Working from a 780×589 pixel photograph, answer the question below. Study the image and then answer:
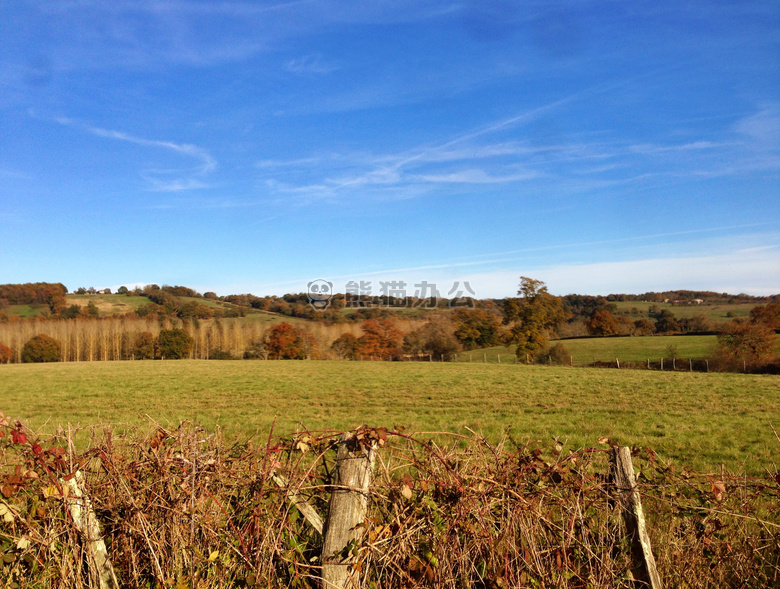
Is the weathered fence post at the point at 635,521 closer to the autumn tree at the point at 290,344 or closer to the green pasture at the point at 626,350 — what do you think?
the green pasture at the point at 626,350

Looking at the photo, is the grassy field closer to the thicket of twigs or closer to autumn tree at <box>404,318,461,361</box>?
the thicket of twigs

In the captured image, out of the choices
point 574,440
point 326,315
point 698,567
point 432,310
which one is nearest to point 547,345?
point 432,310

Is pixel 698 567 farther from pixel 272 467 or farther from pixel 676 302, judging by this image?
pixel 676 302

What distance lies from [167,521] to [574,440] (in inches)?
416

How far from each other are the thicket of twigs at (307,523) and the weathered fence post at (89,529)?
2.0 inches

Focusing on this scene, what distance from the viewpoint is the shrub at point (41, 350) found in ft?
250

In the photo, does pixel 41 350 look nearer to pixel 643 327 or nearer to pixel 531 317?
pixel 531 317

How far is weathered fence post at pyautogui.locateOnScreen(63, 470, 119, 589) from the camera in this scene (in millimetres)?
2980

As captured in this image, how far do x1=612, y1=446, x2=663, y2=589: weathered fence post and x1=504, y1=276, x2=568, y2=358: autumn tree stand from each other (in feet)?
197

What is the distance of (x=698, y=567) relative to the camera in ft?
10.8

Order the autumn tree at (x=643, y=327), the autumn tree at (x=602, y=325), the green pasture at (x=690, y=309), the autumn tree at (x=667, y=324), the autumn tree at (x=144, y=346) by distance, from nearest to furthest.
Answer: the autumn tree at (x=667, y=324)
the autumn tree at (x=643, y=327)
the green pasture at (x=690, y=309)
the autumn tree at (x=602, y=325)
the autumn tree at (x=144, y=346)

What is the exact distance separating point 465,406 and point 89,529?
17.3 meters

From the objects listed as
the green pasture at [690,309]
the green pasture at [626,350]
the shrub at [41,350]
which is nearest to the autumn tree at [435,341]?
the green pasture at [626,350]

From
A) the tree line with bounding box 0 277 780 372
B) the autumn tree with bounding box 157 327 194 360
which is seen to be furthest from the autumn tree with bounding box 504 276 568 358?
the autumn tree with bounding box 157 327 194 360
